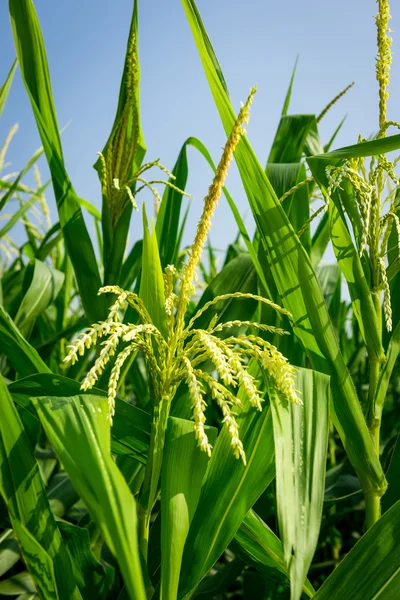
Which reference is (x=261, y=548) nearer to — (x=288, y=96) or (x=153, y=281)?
(x=153, y=281)

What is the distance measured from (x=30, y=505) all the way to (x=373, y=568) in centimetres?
51

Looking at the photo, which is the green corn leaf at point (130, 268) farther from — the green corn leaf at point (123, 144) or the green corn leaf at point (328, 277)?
the green corn leaf at point (328, 277)

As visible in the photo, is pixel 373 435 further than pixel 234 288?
No

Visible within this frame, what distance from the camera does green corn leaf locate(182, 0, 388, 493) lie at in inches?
40.4

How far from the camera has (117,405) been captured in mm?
966

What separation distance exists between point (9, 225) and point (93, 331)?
4.65ft

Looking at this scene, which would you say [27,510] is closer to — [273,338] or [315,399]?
[315,399]

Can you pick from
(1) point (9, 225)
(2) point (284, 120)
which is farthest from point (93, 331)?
(1) point (9, 225)

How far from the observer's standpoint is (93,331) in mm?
679

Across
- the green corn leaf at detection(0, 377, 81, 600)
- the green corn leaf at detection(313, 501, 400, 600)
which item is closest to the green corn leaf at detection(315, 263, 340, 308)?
the green corn leaf at detection(313, 501, 400, 600)

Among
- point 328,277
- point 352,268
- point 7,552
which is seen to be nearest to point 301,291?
point 352,268

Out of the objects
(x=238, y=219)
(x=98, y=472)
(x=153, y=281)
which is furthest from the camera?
(x=238, y=219)

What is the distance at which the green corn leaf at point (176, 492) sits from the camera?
779mm

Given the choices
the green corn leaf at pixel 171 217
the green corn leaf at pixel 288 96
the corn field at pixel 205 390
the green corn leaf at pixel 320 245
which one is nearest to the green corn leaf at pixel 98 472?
the corn field at pixel 205 390
